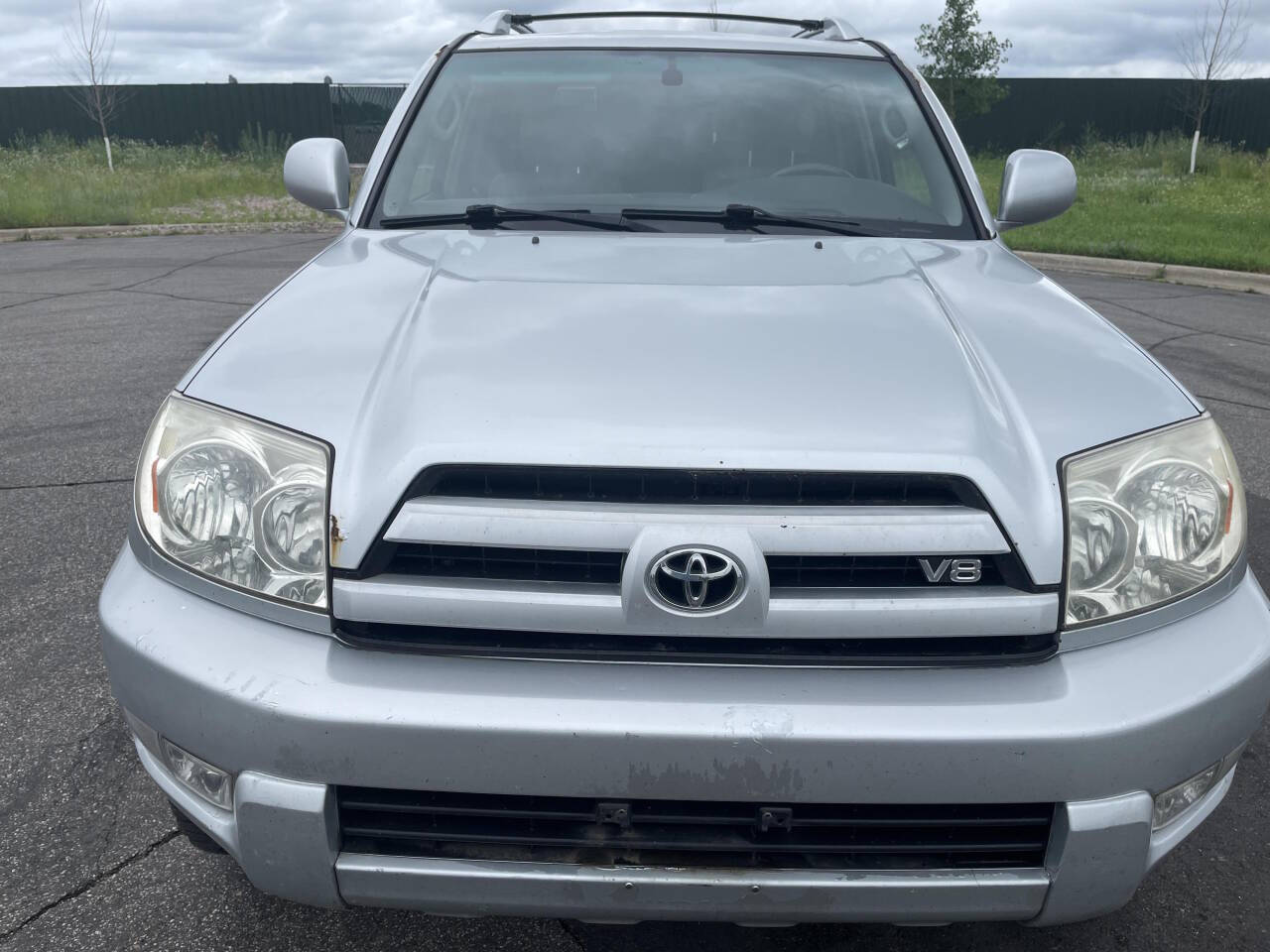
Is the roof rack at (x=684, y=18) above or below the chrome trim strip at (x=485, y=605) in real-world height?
above

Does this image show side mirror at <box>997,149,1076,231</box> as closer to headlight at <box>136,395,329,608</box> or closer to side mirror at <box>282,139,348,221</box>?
side mirror at <box>282,139,348,221</box>

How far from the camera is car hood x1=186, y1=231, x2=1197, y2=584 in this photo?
5.32 ft

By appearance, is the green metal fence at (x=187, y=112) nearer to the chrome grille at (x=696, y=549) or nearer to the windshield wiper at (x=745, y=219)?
the windshield wiper at (x=745, y=219)

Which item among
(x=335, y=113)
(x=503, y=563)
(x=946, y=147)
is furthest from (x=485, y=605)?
(x=335, y=113)

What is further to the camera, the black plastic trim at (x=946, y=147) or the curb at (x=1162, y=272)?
the curb at (x=1162, y=272)

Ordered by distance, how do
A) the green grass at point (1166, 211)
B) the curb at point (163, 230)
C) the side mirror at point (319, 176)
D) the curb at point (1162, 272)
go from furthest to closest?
the curb at point (163, 230)
the green grass at point (1166, 211)
the curb at point (1162, 272)
the side mirror at point (319, 176)

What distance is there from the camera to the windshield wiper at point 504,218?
266 cm

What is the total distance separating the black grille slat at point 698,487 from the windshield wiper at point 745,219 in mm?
1189

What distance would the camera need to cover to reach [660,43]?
10.5 ft

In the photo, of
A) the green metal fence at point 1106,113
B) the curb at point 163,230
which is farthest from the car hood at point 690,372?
the green metal fence at point 1106,113

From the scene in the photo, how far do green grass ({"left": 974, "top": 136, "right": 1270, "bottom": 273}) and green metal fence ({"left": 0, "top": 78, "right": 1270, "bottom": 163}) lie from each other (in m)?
3.68

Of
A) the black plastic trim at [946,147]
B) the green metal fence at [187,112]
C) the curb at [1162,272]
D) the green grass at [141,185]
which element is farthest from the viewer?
the green metal fence at [187,112]

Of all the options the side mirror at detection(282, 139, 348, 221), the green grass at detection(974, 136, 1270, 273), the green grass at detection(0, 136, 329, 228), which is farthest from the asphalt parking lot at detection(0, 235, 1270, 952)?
the green grass at detection(0, 136, 329, 228)

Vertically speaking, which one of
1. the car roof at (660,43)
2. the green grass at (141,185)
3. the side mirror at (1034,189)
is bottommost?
the green grass at (141,185)
